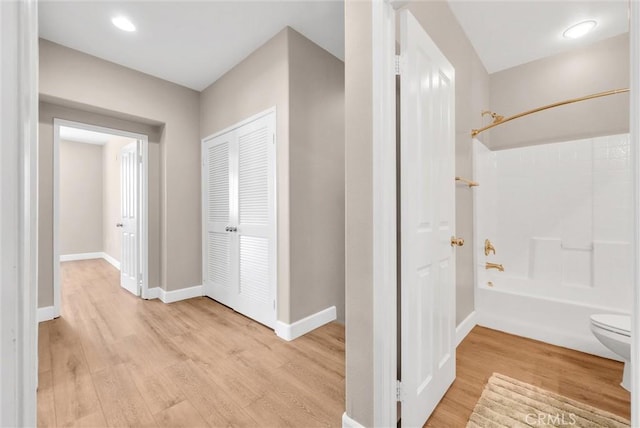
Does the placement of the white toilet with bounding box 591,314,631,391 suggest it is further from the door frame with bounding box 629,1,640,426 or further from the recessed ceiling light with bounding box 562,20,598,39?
the recessed ceiling light with bounding box 562,20,598,39

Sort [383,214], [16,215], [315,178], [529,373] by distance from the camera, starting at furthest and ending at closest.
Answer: [315,178]
[529,373]
[383,214]
[16,215]

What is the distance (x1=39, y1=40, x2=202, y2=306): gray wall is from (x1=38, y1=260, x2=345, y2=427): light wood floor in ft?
2.38

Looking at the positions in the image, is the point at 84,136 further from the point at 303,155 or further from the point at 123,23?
the point at 303,155

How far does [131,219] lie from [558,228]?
4.92 m

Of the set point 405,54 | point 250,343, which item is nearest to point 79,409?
point 250,343

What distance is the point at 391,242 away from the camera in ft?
3.88

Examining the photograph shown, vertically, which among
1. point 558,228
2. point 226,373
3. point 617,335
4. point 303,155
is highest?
point 303,155

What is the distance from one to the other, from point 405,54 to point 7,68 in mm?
1286

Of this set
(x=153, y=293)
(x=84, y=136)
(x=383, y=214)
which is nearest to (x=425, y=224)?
(x=383, y=214)

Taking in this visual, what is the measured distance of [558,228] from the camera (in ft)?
8.86

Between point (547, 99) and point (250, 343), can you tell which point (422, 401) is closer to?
point (250, 343)

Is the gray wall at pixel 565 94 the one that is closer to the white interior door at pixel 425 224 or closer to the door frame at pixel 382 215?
the white interior door at pixel 425 224

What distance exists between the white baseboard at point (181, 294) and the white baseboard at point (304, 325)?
61.5 inches

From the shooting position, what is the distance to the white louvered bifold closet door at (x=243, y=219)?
249 cm
